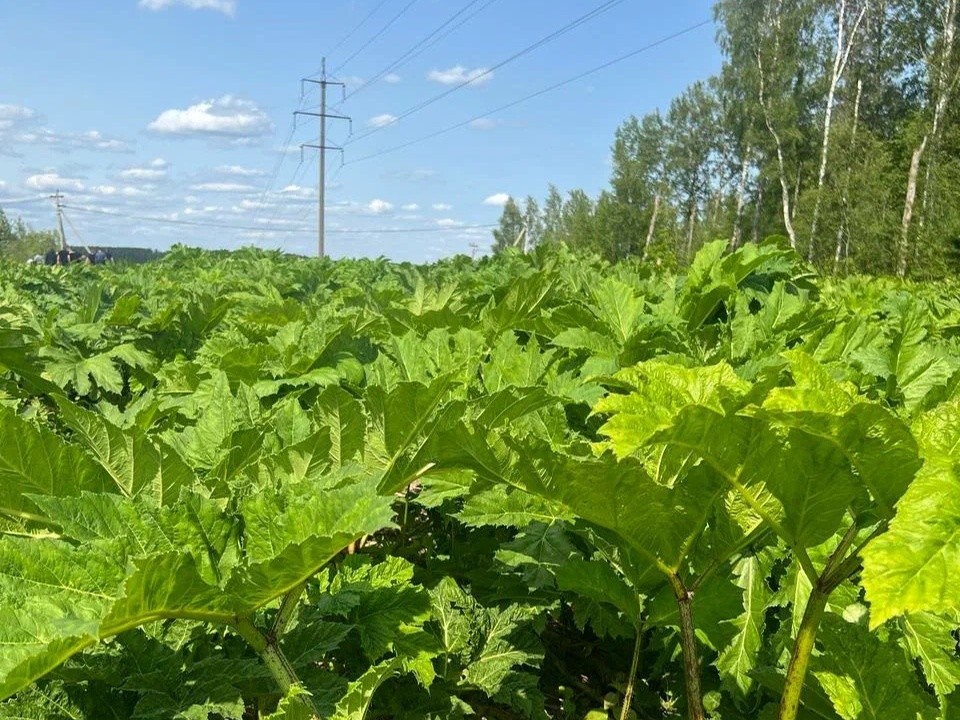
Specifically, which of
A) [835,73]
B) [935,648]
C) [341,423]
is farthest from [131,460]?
[835,73]

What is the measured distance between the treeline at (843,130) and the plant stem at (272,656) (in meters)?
29.4

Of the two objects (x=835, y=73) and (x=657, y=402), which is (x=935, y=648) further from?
(x=835, y=73)

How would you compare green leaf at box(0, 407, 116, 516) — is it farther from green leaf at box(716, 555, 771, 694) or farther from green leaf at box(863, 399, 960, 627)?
green leaf at box(716, 555, 771, 694)

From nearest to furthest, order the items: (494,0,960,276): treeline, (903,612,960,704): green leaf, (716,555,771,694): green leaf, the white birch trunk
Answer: (903,612,960,704): green leaf < (716,555,771,694): green leaf < (494,0,960,276): treeline < the white birch trunk

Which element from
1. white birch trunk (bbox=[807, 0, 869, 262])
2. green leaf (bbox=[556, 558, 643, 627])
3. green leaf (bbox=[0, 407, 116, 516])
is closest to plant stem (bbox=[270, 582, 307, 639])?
green leaf (bbox=[0, 407, 116, 516])

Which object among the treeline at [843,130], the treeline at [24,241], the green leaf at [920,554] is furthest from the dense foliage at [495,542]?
the treeline at [24,241]

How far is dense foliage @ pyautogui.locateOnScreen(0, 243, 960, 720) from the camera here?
1184 millimetres

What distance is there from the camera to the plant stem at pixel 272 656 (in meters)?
1.35

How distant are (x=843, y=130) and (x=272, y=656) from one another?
150 feet

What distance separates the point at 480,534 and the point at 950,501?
1.68 meters

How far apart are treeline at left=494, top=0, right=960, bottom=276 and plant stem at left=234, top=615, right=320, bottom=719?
29.4 metres

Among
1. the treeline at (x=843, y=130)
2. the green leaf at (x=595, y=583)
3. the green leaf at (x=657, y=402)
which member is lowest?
the green leaf at (x=595, y=583)

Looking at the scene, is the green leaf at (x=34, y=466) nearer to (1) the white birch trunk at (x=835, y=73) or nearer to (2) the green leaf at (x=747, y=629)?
(2) the green leaf at (x=747, y=629)

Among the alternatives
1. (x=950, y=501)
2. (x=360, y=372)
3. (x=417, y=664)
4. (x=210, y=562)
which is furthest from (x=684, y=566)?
(x=360, y=372)
